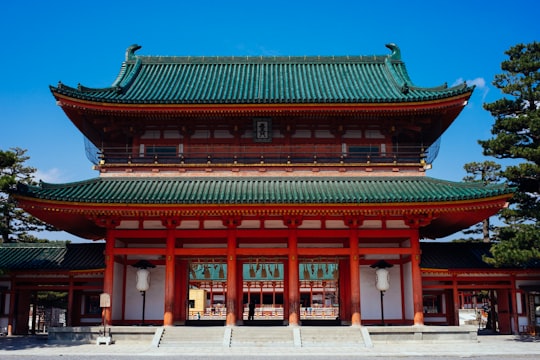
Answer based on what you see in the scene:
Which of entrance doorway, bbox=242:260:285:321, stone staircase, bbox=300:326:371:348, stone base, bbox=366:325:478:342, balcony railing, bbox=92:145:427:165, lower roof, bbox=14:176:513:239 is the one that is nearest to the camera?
stone staircase, bbox=300:326:371:348

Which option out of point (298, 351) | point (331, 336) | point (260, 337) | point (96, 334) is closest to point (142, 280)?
point (96, 334)

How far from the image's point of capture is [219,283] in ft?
183

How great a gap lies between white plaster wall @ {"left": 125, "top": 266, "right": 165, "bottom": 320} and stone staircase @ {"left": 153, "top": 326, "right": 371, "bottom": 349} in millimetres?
3055

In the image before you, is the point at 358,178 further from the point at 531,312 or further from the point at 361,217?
the point at 531,312

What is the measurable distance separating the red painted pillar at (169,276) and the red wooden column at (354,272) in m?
8.23

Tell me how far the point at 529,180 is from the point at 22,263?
25.8 meters

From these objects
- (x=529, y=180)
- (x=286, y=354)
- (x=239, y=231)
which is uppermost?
(x=529, y=180)

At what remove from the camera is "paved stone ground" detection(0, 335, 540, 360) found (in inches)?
743

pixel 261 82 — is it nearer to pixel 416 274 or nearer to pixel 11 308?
pixel 416 274

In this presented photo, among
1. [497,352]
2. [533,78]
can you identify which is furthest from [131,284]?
[533,78]

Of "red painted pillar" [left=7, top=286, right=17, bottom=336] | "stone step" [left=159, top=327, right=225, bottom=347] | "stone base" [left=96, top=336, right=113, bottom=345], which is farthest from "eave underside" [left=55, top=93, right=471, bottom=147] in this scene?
"stone base" [left=96, top=336, right=113, bottom=345]

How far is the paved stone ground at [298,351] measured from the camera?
61.9 ft

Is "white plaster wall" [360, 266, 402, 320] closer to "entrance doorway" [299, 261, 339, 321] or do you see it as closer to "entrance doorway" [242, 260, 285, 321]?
"entrance doorway" [242, 260, 285, 321]

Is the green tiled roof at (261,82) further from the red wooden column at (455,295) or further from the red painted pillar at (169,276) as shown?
the red wooden column at (455,295)
